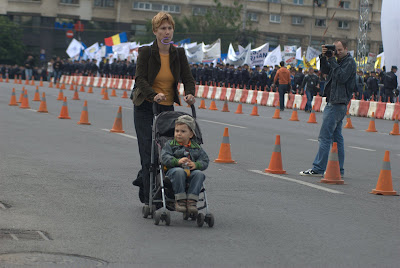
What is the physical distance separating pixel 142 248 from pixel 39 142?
974 cm

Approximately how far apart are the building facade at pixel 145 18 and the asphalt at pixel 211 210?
79484mm

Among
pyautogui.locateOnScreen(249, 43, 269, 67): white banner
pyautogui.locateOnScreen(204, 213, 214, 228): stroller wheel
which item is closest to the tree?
pyautogui.locateOnScreen(249, 43, 269, 67): white banner

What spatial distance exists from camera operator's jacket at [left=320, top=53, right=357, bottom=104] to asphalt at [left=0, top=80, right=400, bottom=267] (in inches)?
44.8

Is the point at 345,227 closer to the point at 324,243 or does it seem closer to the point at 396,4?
the point at 324,243

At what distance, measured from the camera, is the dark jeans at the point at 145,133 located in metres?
8.59

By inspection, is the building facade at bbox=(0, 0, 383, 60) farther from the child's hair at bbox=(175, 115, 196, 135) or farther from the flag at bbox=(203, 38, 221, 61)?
the child's hair at bbox=(175, 115, 196, 135)

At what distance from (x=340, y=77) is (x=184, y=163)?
4.91 metres

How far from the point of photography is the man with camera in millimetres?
12383

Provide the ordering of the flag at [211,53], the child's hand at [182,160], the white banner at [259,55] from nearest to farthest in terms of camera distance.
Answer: the child's hand at [182,160], the white banner at [259,55], the flag at [211,53]

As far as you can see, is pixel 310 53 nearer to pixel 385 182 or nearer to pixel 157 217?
pixel 385 182

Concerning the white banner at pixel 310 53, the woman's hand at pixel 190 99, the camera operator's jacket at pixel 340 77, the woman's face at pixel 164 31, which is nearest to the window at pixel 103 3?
the white banner at pixel 310 53

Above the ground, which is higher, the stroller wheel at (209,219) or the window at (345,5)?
the window at (345,5)

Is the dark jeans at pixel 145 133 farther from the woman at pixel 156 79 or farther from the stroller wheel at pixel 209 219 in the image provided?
the stroller wheel at pixel 209 219

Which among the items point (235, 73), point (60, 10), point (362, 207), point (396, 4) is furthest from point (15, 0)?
point (362, 207)
